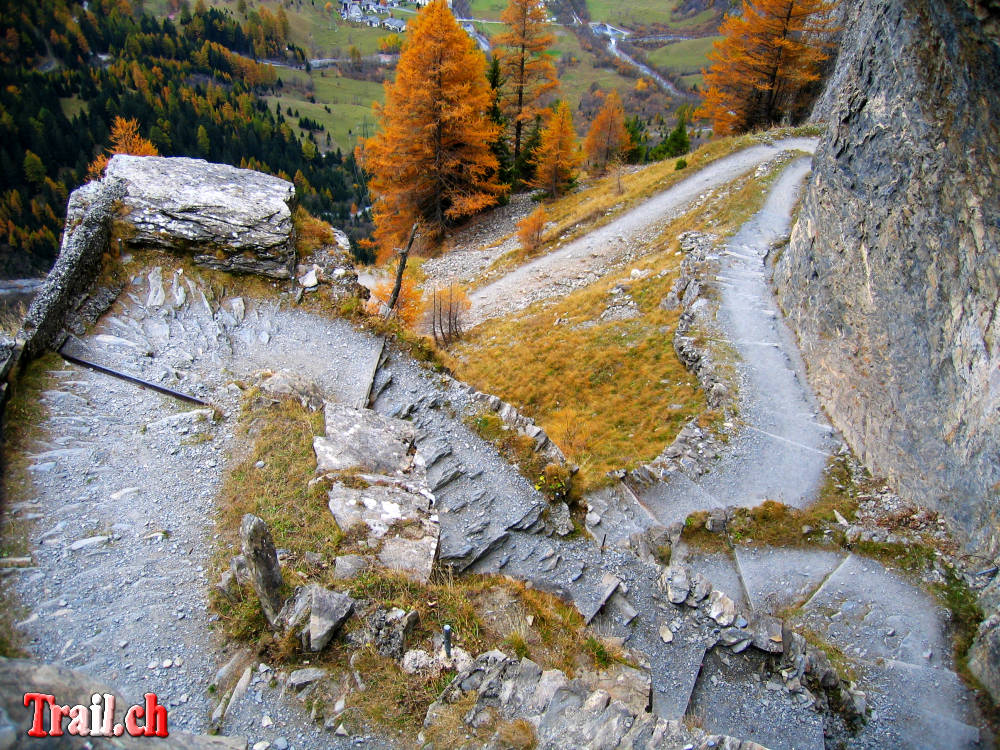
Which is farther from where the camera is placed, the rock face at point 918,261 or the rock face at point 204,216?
the rock face at point 204,216

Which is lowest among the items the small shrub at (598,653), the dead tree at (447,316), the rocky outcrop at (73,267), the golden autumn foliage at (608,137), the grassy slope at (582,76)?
the dead tree at (447,316)

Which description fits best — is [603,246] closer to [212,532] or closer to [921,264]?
[921,264]

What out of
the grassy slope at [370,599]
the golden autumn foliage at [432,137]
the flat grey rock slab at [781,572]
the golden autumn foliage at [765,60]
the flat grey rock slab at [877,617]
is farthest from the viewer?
the golden autumn foliage at [765,60]

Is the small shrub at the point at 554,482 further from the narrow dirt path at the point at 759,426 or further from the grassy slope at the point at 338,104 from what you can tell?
the grassy slope at the point at 338,104

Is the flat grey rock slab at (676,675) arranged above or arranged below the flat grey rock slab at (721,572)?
above

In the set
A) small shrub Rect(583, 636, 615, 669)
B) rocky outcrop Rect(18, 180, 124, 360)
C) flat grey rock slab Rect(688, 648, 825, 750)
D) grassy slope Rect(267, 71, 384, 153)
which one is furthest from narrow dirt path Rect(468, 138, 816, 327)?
grassy slope Rect(267, 71, 384, 153)

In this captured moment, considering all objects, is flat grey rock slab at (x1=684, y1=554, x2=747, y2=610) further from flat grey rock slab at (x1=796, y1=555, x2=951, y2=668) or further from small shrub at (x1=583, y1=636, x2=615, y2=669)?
small shrub at (x1=583, y1=636, x2=615, y2=669)

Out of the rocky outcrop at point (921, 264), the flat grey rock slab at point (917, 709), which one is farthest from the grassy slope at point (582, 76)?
the flat grey rock slab at point (917, 709)
